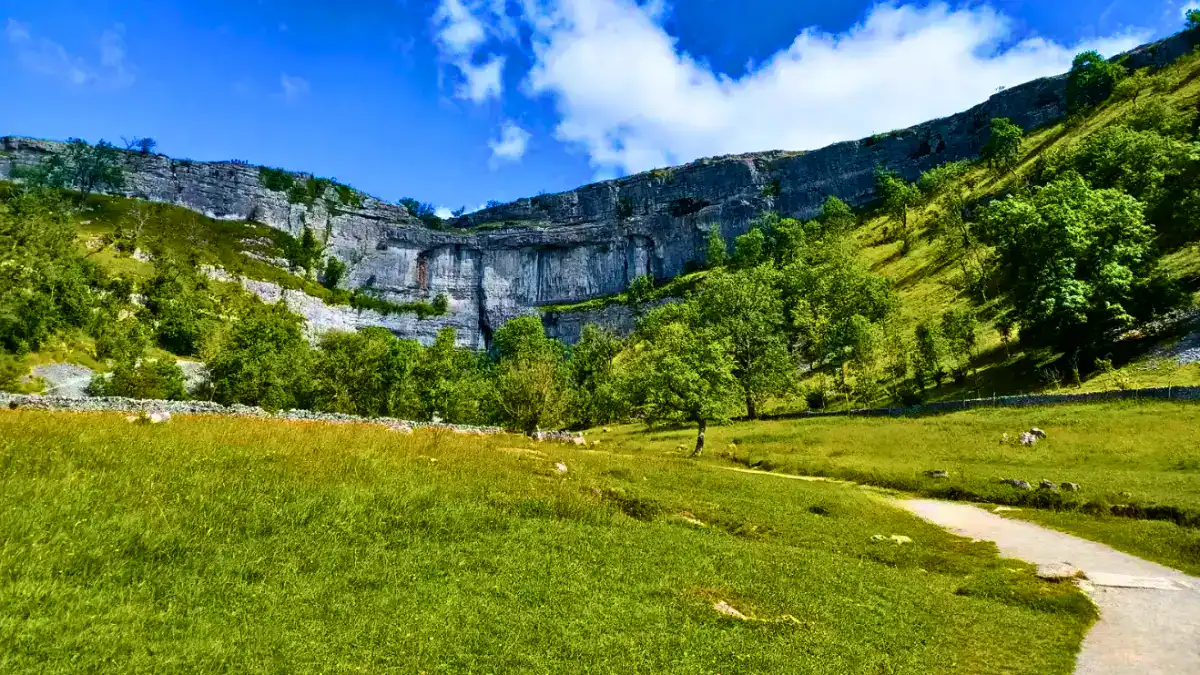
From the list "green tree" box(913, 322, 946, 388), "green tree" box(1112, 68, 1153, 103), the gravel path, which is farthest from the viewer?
"green tree" box(1112, 68, 1153, 103)

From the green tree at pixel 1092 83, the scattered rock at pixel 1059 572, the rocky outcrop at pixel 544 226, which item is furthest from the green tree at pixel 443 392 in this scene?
the green tree at pixel 1092 83

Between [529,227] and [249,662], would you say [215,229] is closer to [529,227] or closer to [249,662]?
[529,227]

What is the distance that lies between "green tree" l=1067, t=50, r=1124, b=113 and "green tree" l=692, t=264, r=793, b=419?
103 metres

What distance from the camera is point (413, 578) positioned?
419 inches

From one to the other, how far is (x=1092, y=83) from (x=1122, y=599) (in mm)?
164599

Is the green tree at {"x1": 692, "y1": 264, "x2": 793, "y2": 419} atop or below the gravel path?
atop

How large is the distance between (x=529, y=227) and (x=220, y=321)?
99.8 meters

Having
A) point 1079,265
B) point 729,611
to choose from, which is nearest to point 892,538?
point 729,611

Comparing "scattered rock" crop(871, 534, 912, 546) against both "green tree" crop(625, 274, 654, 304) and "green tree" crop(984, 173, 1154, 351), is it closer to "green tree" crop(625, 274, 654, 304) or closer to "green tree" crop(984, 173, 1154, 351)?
"green tree" crop(984, 173, 1154, 351)

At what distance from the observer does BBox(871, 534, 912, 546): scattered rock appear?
780 inches

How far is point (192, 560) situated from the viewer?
948 centimetres

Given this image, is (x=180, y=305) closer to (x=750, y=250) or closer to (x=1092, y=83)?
(x=750, y=250)

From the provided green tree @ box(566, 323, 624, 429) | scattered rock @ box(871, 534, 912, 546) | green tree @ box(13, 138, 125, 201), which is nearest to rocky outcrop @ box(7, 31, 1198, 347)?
green tree @ box(13, 138, 125, 201)

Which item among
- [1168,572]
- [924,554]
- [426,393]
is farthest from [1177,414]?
[426,393]
